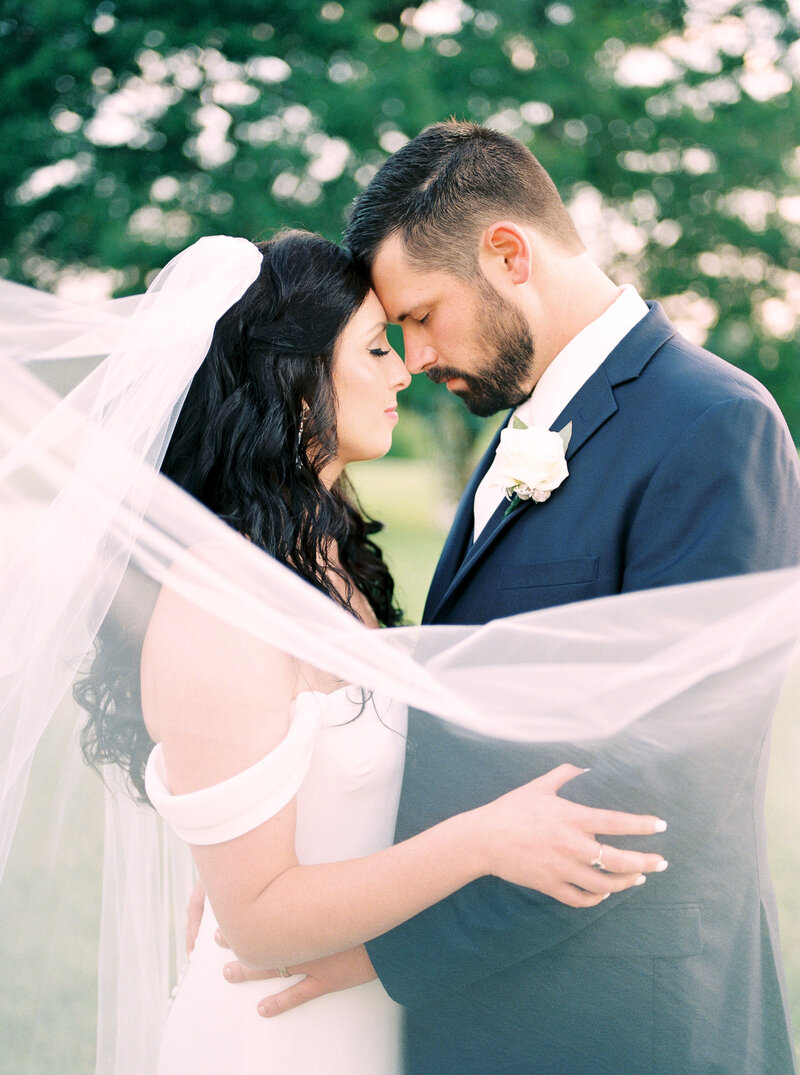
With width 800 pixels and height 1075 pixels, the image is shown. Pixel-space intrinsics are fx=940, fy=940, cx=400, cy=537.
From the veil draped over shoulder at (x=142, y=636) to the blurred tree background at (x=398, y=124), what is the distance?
1000 centimetres

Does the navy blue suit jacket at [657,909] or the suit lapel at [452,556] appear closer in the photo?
the navy blue suit jacket at [657,909]

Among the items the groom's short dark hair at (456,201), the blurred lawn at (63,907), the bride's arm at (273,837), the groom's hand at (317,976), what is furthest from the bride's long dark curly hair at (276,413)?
Result: the groom's hand at (317,976)

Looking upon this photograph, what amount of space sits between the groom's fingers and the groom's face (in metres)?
1.54

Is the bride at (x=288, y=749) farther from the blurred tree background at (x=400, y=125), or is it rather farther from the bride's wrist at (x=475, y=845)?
the blurred tree background at (x=400, y=125)

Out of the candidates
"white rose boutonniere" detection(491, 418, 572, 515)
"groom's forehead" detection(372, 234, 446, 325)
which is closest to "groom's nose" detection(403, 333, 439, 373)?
"groom's forehead" detection(372, 234, 446, 325)

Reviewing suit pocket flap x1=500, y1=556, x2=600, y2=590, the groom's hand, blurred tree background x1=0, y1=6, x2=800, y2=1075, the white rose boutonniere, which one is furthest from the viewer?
blurred tree background x1=0, y1=6, x2=800, y2=1075

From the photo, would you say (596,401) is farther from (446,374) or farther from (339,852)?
(339,852)

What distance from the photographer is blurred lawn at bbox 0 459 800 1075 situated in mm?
1860

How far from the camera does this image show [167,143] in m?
12.5

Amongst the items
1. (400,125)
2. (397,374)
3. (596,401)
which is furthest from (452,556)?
(400,125)

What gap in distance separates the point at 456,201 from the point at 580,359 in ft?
1.80

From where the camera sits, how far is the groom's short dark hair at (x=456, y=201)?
247 centimetres

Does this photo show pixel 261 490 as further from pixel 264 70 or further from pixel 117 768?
pixel 264 70

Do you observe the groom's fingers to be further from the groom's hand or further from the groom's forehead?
the groom's forehead
